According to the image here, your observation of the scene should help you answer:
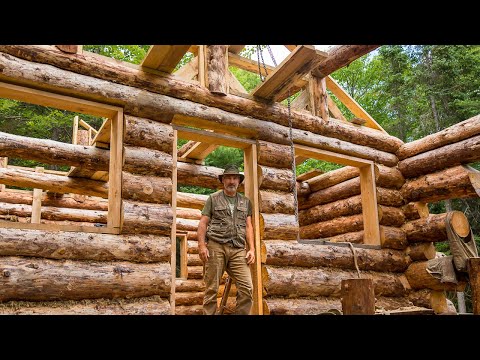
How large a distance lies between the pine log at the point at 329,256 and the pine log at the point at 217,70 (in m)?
2.69

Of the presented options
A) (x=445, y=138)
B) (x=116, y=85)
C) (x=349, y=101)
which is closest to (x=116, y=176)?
(x=116, y=85)

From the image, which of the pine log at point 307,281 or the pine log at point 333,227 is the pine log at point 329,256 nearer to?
the pine log at point 307,281

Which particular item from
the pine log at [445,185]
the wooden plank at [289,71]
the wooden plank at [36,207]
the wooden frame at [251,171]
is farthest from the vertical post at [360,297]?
the wooden plank at [36,207]

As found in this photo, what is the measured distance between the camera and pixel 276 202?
7.25 metres

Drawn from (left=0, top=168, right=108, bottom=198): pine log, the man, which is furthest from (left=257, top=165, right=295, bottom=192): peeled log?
(left=0, top=168, right=108, bottom=198): pine log

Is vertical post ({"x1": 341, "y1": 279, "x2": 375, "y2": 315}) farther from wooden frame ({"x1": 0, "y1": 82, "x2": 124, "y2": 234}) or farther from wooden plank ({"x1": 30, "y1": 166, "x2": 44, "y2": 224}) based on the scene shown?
wooden plank ({"x1": 30, "y1": 166, "x2": 44, "y2": 224})

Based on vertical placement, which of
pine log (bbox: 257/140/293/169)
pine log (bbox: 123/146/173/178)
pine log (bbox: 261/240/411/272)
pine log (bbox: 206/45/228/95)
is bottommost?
pine log (bbox: 261/240/411/272)

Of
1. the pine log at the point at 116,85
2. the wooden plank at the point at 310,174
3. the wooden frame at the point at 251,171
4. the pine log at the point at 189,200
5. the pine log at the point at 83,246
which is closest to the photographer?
the pine log at the point at 83,246

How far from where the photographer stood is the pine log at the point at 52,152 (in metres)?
7.97

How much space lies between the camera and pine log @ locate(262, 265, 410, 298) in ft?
22.3

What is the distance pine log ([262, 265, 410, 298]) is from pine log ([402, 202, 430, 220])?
5.60 feet

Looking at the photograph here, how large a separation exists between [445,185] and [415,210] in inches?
37.2
